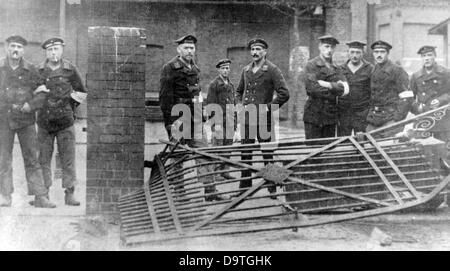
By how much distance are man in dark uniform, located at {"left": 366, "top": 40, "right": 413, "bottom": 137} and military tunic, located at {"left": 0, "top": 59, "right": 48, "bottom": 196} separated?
3877 mm

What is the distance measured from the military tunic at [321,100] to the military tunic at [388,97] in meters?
0.43

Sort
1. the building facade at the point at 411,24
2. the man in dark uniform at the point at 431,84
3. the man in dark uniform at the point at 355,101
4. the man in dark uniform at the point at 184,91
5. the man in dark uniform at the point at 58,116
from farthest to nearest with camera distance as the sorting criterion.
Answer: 1. the building facade at the point at 411,24
2. the man in dark uniform at the point at 355,101
3. the man in dark uniform at the point at 431,84
4. the man in dark uniform at the point at 184,91
5. the man in dark uniform at the point at 58,116

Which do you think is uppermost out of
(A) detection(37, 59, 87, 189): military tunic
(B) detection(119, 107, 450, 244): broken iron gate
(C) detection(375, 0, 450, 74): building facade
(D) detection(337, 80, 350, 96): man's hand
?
(C) detection(375, 0, 450, 74): building facade

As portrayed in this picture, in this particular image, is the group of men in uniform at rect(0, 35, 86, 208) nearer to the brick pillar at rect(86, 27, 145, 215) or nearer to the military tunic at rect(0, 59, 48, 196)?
the military tunic at rect(0, 59, 48, 196)

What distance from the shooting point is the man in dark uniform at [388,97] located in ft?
21.5

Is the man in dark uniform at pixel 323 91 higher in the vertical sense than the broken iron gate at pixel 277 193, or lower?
higher

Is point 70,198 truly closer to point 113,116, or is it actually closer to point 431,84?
point 113,116

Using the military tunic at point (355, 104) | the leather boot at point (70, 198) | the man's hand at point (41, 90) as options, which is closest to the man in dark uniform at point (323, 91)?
the military tunic at point (355, 104)

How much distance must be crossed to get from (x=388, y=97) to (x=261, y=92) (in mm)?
1544

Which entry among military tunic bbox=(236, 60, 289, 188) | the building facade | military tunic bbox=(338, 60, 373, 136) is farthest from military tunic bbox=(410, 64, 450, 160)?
the building facade

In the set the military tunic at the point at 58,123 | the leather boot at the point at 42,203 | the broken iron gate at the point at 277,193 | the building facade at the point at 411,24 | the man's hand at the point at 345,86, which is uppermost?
the building facade at the point at 411,24

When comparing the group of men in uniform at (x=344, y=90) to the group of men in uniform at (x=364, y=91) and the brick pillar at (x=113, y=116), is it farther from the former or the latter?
the brick pillar at (x=113, y=116)

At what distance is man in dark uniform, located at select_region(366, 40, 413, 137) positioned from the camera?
21.5ft
